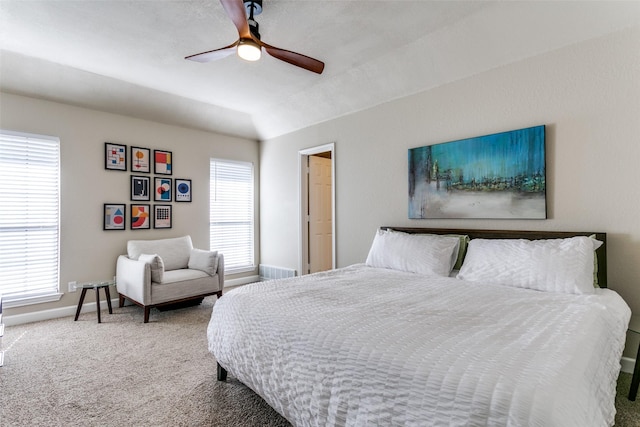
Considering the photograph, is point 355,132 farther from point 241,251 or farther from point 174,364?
point 174,364

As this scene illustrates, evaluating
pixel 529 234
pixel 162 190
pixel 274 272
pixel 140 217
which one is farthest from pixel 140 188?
pixel 529 234

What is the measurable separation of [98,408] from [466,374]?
217cm

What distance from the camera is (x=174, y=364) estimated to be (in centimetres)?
262

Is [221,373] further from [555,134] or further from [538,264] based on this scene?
[555,134]

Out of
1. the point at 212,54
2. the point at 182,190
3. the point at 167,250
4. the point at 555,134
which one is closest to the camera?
the point at 212,54

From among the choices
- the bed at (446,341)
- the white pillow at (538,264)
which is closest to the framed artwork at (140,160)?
the bed at (446,341)

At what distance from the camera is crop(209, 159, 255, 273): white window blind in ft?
17.2

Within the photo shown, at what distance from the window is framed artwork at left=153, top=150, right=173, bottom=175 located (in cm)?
106

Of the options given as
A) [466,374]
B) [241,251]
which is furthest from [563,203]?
[241,251]

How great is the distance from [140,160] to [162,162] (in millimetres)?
285

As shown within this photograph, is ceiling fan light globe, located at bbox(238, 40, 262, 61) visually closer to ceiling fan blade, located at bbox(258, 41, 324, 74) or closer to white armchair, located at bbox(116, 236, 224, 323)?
ceiling fan blade, located at bbox(258, 41, 324, 74)

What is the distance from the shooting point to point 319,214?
535 centimetres

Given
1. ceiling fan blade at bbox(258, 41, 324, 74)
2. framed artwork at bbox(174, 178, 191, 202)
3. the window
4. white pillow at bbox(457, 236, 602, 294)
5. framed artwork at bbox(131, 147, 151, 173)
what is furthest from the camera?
framed artwork at bbox(174, 178, 191, 202)

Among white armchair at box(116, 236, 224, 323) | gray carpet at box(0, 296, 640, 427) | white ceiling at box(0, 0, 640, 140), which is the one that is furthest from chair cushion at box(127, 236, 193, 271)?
white ceiling at box(0, 0, 640, 140)
